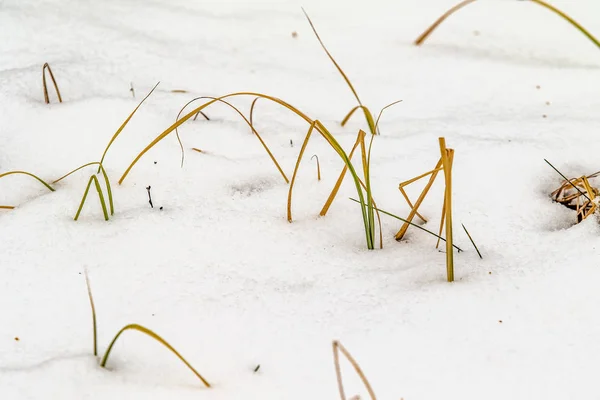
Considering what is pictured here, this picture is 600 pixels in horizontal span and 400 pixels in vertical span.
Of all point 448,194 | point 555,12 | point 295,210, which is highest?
point 555,12

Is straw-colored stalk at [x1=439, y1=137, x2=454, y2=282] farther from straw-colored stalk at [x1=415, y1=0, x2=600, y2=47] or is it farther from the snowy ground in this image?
straw-colored stalk at [x1=415, y1=0, x2=600, y2=47]

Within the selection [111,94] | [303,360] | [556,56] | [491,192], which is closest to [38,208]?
[111,94]

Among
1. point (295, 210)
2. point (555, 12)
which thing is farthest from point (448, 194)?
point (555, 12)

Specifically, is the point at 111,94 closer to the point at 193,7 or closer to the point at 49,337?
the point at 193,7

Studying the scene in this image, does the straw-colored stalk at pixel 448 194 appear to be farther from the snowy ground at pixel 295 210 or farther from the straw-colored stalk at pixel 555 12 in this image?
the straw-colored stalk at pixel 555 12

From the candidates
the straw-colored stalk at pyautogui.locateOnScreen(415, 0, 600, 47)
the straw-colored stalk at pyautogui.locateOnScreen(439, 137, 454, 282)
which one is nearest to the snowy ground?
the straw-colored stalk at pyautogui.locateOnScreen(439, 137, 454, 282)

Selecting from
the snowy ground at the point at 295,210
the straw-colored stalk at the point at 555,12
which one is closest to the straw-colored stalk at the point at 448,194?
the snowy ground at the point at 295,210

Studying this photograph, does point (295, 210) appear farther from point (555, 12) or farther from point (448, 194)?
point (555, 12)

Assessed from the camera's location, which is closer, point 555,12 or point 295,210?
point 295,210

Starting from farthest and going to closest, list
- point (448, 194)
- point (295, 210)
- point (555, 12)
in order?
point (555, 12) < point (295, 210) < point (448, 194)
